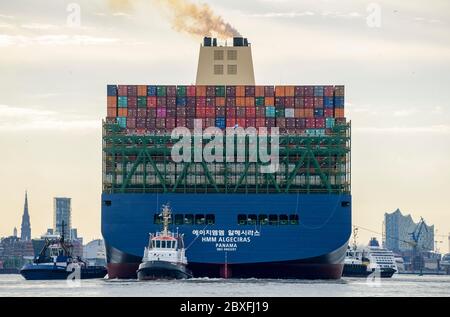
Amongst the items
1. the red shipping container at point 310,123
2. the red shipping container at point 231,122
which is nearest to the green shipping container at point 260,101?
the red shipping container at point 231,122

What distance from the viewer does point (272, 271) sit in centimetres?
10512

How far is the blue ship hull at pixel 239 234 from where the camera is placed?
105062 mm

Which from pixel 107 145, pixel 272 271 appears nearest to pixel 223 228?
pixel 272 271

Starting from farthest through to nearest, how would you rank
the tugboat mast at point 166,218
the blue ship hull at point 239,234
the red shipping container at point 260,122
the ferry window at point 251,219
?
the red shipping container at point 260,122
the ferry window at point 251,219
the blue ship hull at point 239,234
the tugboat mast at point 166,218

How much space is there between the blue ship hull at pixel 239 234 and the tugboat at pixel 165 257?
7.96 feet

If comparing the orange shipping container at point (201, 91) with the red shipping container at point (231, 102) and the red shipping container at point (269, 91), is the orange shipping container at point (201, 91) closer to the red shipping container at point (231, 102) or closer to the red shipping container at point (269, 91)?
the red shipping container at point (231, 102)

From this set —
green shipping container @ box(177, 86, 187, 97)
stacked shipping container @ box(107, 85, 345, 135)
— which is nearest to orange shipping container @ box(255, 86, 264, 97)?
stacked shipping container @ box(107, 85, 345, 135)

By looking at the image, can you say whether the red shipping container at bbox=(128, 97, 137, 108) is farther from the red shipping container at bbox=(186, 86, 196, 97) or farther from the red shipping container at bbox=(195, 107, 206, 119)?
the red shipping container at bbox=(195, 107, 206, 119)

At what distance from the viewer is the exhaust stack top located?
119125 mm

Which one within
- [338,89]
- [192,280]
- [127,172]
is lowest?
[192,280]

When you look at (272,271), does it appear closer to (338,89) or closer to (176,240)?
(176,240)

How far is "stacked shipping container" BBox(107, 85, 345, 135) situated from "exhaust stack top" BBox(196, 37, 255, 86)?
25.8 ft

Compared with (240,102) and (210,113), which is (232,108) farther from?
(210,113)
